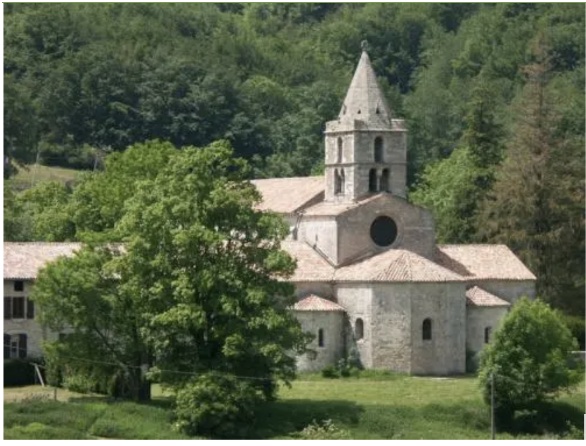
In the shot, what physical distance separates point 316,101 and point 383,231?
5463 centimetres

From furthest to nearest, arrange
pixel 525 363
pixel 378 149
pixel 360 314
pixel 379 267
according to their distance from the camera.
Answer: pixel 378 149 → pixel 379 267 → pixel 360 314 → pixel 525 363

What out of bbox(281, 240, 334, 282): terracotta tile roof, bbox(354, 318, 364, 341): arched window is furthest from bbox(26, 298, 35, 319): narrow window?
bbox(354, 318, 364, 341): arched window

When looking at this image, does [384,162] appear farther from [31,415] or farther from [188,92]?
[188,92]

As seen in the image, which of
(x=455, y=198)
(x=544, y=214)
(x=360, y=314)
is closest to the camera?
(x=360, y=314)

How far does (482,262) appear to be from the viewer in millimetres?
91938

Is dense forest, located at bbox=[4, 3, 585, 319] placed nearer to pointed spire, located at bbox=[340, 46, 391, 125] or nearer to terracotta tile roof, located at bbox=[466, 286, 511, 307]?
terracotta tile roof, located at bbox=[466, 286, 511, 307]

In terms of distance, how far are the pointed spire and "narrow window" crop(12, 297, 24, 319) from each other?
664 inches

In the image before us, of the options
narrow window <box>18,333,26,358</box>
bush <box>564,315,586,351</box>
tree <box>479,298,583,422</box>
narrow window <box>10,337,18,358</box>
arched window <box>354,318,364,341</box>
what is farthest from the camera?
bush <box>564,315,586,351</box>

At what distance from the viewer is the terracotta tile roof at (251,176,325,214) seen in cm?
9219

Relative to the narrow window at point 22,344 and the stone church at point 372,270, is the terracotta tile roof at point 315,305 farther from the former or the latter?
the narrow window at point 22,344

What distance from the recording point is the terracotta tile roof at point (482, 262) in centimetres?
9100

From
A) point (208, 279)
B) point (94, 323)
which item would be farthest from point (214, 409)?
point (94, 323)

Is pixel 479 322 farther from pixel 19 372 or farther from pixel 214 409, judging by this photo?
pixel 19 372

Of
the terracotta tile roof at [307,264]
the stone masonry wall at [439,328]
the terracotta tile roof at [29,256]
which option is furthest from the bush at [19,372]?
the stone masonry wall at [439,328]
